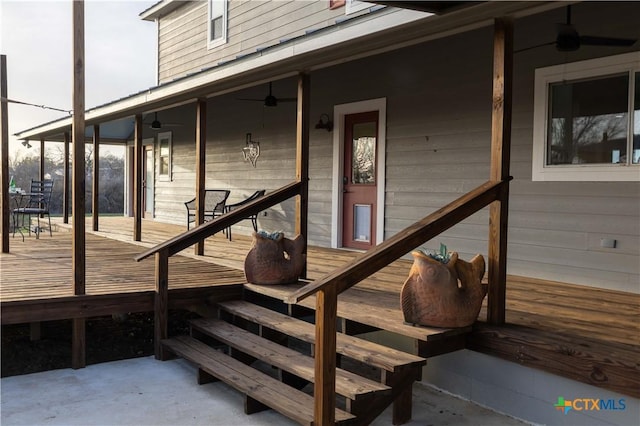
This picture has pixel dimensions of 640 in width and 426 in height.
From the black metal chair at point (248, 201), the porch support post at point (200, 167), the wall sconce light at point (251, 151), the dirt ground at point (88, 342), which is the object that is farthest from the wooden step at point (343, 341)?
the wall sconce light at point (251, 151)

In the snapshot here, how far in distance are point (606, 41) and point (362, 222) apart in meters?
3.35

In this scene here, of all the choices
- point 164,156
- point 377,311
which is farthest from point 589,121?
point 164,156

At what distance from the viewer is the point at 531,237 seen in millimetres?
4816

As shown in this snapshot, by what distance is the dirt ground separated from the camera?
427cm

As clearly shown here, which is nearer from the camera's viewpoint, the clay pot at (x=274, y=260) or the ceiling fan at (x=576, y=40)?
the ceiling fan at (x=576, y=40)

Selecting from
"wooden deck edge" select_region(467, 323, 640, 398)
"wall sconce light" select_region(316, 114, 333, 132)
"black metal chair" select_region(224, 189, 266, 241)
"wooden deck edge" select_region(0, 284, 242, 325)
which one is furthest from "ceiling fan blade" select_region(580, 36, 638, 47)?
"black metal chair" select_region(224, 189, 266, 241)

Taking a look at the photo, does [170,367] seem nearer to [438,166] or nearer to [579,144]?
[438,166]

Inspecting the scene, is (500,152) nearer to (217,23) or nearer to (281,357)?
(281,357)

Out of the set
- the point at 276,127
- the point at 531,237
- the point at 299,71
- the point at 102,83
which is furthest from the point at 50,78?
the point at 531,237

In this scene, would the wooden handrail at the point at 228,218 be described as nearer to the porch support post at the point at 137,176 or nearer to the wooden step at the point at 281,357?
the wooden step at the point at 281,357

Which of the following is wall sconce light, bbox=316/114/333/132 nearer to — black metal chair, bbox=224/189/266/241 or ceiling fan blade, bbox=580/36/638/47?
black metal chair, bbox=224/189/266/241

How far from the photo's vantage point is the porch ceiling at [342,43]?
3.17 metres

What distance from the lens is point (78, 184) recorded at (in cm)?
406

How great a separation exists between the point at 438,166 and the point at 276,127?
3.18 m
